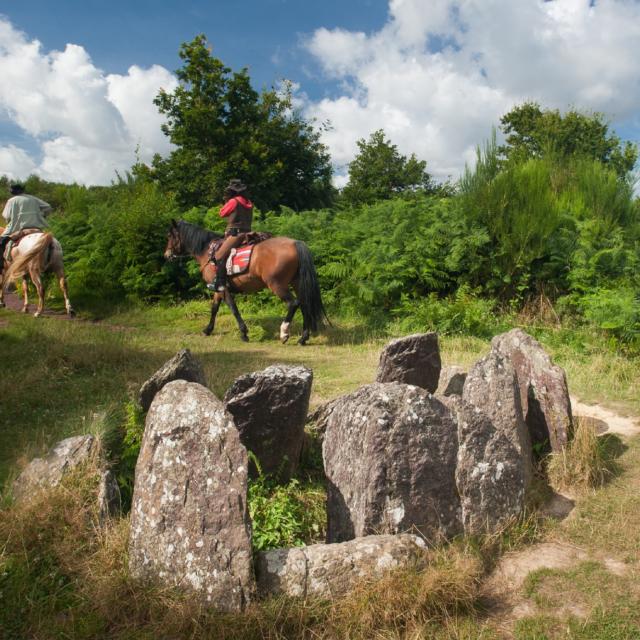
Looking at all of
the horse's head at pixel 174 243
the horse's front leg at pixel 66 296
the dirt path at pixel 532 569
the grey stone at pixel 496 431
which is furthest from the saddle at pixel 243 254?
the dirt path at pixel 532 569

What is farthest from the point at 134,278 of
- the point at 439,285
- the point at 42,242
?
the point at 439,285

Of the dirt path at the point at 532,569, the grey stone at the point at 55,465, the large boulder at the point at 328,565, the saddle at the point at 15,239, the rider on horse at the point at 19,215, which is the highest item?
the rider on horse at the point at 19,215

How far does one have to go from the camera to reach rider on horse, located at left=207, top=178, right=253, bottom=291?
30.8 ft

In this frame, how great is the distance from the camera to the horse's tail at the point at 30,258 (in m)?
10.8

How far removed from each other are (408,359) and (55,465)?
2931mm

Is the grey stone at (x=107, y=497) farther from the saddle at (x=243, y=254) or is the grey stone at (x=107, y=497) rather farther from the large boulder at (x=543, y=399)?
the saddle at (x=243, y=254)

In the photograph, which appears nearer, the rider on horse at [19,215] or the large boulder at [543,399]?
the large boulder at [543,399]

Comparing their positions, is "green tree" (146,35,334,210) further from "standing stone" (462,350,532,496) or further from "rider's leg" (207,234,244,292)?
"standing stone" (462,350,532,496)

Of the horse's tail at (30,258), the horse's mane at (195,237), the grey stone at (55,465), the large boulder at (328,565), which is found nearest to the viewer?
the large boulder at (328,565)

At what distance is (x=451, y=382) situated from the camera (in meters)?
5.30

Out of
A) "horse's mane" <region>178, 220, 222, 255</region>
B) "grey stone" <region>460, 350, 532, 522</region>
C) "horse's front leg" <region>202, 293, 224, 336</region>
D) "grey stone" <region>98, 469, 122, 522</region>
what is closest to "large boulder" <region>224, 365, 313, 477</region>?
"grey stone" <region>98, 469, 122, 522</region>

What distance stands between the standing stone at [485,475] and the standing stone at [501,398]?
0.16 meters

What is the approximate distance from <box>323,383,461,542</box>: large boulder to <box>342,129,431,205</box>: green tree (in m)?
30.8

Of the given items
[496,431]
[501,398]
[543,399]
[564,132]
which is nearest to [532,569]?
[496,431]
